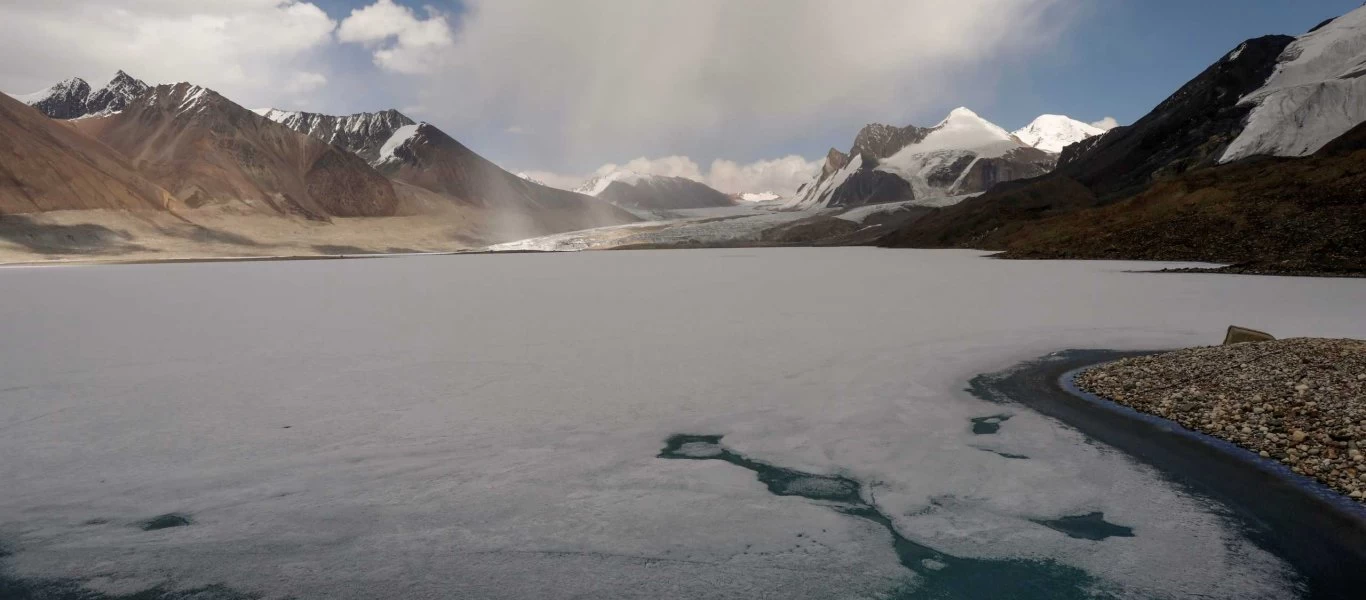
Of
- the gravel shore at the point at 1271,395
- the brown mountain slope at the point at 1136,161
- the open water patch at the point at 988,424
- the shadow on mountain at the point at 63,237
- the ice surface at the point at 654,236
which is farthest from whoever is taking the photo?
the ice surface at the point at 654,236

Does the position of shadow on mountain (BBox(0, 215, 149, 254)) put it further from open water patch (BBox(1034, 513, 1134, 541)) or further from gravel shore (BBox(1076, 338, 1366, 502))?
open water patch (BBox(1034, 513, 1134, 541))

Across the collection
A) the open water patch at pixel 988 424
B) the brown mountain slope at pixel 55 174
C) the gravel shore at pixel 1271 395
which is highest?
the brown mountain slope at pixel 55 174

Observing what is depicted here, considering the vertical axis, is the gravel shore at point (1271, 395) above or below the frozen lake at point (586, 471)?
above

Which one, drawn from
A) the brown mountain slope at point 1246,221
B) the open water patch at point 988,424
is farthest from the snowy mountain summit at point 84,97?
the open water patch at point 988,424

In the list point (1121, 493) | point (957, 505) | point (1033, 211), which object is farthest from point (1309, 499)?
point (1033, 211)

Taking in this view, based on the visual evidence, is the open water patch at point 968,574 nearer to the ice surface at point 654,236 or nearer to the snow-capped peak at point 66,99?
the ice surface at point 654,236

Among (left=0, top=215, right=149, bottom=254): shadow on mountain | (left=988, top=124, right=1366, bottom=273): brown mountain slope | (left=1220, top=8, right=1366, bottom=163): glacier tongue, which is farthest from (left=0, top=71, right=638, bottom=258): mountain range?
(left=1220, top=8, right=1366, bottom=163): glacier tongue

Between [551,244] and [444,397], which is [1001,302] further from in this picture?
[551,244]
